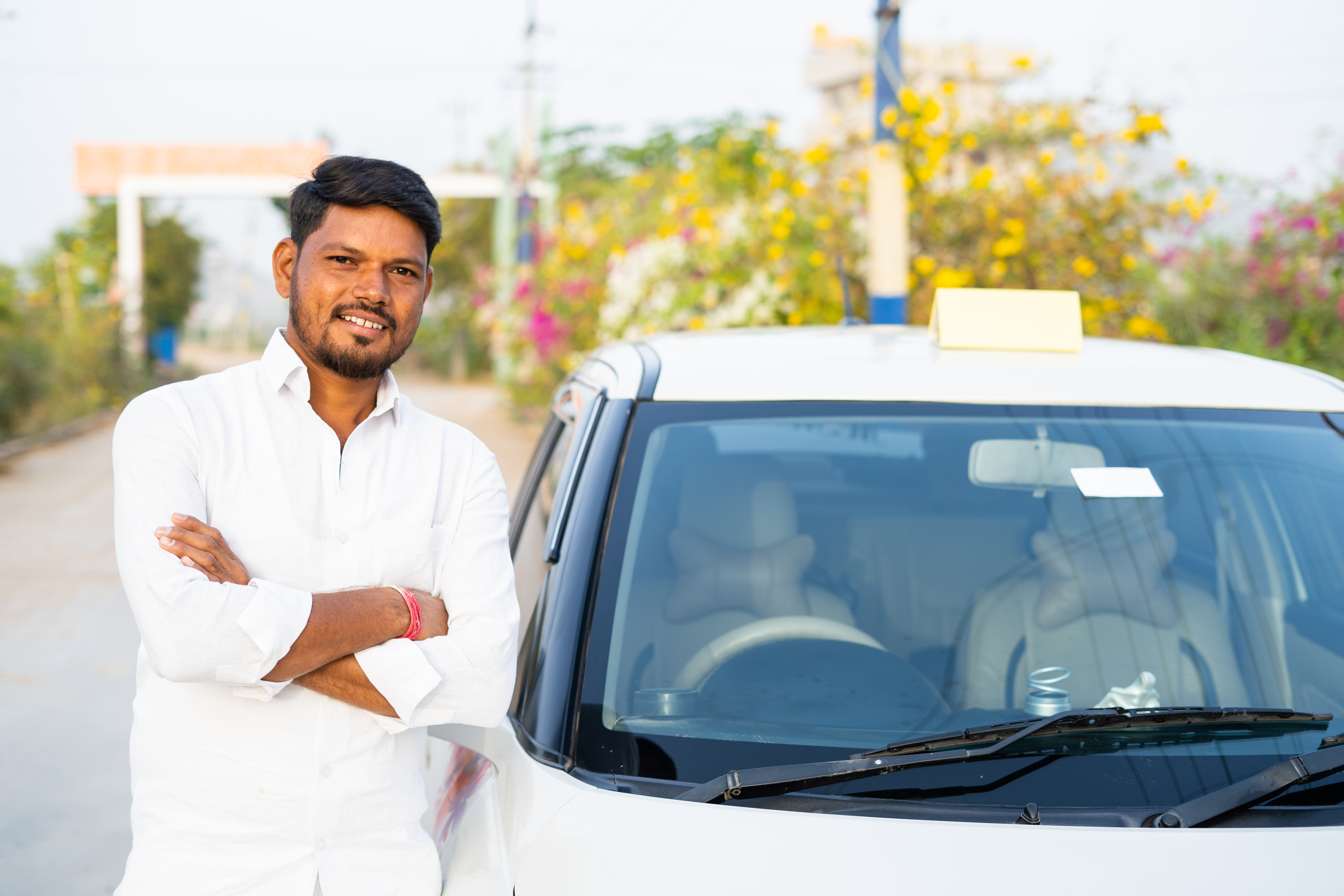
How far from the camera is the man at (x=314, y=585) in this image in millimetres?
1523

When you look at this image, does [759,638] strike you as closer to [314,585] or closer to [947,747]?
[947,747]

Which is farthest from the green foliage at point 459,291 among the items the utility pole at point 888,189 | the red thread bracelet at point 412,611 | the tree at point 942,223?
the red thread bracelet at point 412,611

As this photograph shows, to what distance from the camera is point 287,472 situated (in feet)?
5.45

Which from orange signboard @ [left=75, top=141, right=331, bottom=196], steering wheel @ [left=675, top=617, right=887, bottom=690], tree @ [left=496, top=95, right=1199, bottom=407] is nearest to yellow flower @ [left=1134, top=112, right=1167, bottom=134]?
tree @ [left=496, top=95, right=1199, bottom=407]

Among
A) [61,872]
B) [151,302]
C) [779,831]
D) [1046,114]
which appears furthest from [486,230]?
[779,831]

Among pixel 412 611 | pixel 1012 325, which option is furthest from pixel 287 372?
pixel 1012 325

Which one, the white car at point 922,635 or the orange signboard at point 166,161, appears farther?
the orange signboard at point 166,161

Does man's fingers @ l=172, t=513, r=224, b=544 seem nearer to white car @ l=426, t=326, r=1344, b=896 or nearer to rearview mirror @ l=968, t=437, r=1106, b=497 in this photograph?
white car @ l=426, t=326, r=1344, b=896

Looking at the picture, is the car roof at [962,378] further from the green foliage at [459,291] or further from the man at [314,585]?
the green foliage at [459,291]

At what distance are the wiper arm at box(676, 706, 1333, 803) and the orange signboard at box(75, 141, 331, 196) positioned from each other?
83.8 feet

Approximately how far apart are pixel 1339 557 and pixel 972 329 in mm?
801

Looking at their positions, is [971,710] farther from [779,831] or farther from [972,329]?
[972,329]

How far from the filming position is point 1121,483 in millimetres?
2023

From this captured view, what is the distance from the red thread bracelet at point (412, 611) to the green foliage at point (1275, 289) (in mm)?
6871
